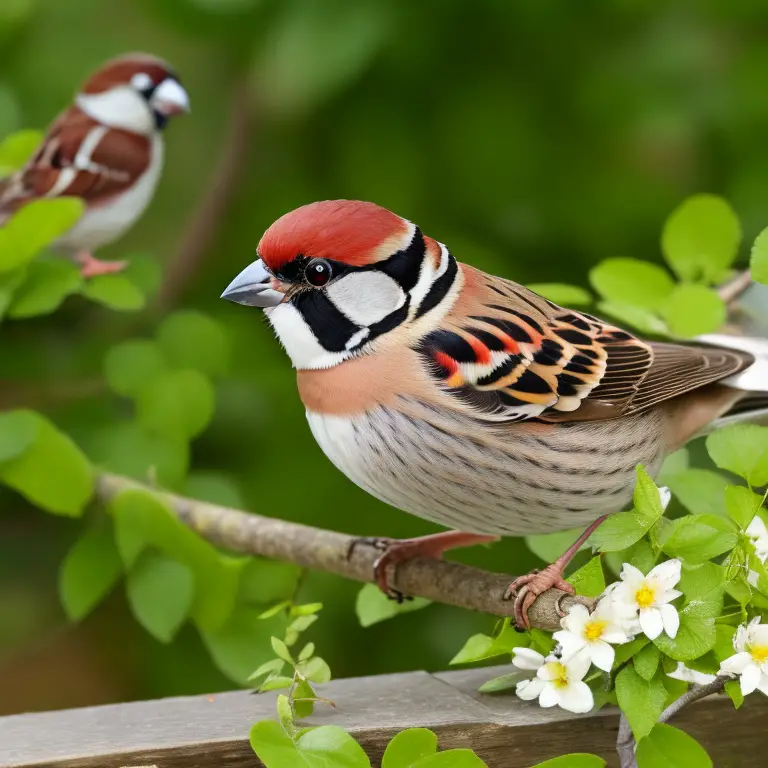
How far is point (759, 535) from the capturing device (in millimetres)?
1954

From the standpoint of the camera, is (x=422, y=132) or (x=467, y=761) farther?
(x=422, y=132)

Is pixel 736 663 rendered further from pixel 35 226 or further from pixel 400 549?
pixel 35 226

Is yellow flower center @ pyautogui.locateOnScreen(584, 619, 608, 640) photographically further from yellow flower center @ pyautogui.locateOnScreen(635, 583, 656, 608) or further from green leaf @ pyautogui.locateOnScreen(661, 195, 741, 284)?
green leaf @ pyautogui.locateOnScreen(661, 195, 741, 284)

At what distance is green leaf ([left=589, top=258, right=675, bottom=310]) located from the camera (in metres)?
2.69

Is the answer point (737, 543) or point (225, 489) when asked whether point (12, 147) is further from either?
point (737, 543)

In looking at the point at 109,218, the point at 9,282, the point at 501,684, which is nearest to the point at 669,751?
the point at 501,684

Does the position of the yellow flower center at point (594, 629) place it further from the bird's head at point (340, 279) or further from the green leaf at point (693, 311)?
the green leaf at point (693, 311)

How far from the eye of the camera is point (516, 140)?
3.67m

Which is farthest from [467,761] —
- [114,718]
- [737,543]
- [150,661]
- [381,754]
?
[150,661]

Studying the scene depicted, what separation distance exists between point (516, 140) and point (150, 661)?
1.92 metres

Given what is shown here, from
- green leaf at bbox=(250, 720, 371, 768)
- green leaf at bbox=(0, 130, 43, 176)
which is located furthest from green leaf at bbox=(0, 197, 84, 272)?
green leaf at bbox=(250, 720, 371, 768)

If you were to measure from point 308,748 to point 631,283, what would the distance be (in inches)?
54.2

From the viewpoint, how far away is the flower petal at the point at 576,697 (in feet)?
5.92

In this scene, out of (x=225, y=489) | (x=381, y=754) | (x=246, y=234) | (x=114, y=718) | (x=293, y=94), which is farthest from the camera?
(x=246, y=234)
